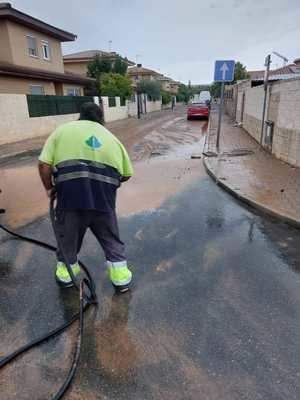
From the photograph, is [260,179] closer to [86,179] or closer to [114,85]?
[86,179]

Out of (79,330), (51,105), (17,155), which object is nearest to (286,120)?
(79,330)

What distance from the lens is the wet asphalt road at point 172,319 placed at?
208 cm

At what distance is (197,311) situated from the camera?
279 cm

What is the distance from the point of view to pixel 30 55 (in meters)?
18.9

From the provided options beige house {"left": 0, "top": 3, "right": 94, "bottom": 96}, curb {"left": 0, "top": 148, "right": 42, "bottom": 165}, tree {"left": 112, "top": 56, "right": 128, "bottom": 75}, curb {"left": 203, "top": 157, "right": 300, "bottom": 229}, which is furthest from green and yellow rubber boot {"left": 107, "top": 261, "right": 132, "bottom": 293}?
tree {"left": 112, "top": 56, "right": 128, "bottom": 75}

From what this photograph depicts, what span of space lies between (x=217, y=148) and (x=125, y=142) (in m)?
4.73

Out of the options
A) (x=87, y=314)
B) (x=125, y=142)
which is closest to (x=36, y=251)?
(x=87, y=314)

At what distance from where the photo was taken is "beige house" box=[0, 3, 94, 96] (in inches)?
639

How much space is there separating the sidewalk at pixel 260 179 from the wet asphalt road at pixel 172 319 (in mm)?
786

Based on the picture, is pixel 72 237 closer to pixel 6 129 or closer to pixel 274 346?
pixel 274 346

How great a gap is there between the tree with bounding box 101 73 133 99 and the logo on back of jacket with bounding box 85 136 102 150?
1057 inches

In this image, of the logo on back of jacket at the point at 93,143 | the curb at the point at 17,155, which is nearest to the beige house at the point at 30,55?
the curb at the point at 17,155

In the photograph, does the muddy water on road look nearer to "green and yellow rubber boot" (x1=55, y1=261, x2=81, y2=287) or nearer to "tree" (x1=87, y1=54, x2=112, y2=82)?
"green and yellow rubber boot" (x1=55, y1=261, x2=81, y2=287)

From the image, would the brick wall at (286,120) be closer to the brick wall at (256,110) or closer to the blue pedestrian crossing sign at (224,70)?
the blue pedestrian crossing sign at (224,70)
